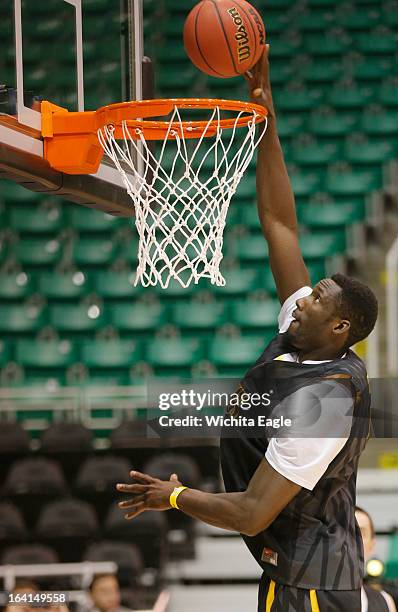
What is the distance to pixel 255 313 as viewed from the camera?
420 centimetres

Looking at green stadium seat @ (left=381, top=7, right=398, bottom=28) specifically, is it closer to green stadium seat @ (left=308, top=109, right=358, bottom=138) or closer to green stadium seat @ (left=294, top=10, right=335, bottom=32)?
green stadium seat @ (left=294, top=10, right=335, bottom=32)

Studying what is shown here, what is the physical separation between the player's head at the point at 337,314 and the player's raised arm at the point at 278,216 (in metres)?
0.20

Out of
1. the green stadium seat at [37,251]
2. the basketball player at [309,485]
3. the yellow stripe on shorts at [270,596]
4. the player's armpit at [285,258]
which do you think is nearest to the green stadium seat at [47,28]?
the player's armpit at [285,258]

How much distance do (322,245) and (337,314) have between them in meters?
2.22

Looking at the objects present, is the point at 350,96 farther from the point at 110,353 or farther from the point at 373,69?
the point at 110,353

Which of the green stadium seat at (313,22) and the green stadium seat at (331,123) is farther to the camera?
the green stadium seat at (313,22)

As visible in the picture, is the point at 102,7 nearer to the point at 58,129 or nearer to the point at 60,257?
the point at 58,129

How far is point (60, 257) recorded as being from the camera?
4566mm

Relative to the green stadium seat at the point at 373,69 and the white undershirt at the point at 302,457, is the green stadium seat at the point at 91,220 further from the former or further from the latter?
the white undershirt at the point at 302,457

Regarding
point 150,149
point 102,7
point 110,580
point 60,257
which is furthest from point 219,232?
point 60,257

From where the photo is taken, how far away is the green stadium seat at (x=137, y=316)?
430 cm

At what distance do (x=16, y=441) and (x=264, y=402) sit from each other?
141 cm

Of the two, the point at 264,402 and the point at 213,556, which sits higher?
the point at 264,402

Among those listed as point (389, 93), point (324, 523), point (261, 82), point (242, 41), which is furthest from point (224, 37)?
point (389, 93)
